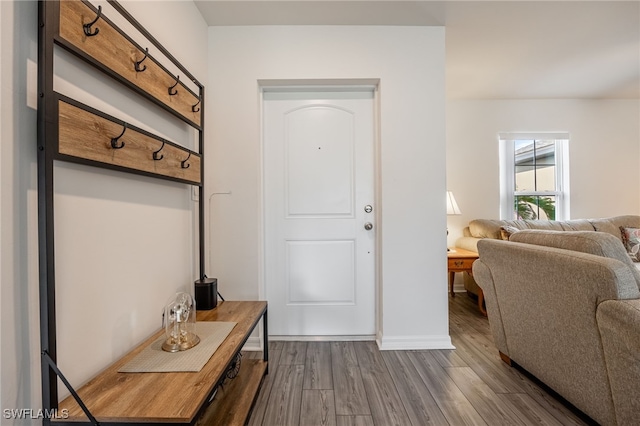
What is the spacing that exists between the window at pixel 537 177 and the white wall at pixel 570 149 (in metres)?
0.09

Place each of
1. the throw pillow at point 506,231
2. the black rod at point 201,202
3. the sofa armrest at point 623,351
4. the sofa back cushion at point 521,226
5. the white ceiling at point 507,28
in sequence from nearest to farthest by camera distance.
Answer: the sofa armrest at point 623,351, the black rod at point 201,202, the white ceiling at point 507,28, the throw pillow at point 506,231, the sofa back cushion at point 521,226

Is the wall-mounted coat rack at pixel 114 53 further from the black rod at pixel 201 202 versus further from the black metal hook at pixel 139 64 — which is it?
the black rod at pixel 201 202

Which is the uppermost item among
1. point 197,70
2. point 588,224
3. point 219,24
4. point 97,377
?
point 219,24

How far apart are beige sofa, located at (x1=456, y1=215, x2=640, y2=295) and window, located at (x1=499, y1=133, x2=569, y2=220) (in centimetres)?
45

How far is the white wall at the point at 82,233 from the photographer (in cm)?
76

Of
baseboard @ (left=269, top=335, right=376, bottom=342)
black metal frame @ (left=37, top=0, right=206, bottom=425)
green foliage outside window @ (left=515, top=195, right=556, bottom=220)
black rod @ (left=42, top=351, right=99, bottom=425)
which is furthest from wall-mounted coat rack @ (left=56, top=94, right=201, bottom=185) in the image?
green foliage outside window @ (left=515, top=195, right=556, bottom=220)

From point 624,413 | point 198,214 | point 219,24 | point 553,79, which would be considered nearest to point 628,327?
point 624,413

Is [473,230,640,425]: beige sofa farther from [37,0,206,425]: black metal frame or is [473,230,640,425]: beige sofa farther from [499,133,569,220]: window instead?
[499,133,569,220]: window

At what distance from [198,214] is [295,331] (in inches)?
46.4

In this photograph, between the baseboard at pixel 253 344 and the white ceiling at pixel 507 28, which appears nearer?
the white ceiling at pixel 507 28

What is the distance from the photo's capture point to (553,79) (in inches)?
122

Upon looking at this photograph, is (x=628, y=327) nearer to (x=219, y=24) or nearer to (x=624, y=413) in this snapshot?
(x=624, y=413)

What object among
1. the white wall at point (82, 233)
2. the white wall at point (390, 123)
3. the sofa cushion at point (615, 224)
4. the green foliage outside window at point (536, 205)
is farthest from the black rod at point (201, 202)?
the sofa cushion at point (615, 224)

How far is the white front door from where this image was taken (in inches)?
90.4
